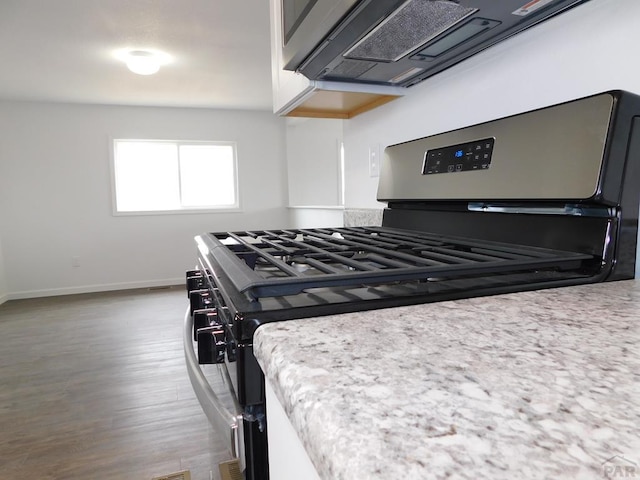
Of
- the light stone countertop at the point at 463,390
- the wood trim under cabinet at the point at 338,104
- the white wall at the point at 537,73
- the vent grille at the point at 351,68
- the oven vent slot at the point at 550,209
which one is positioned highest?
the vent grille at the point at 351,68

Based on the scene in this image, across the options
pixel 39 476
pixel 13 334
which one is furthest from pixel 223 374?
pixel 13 334

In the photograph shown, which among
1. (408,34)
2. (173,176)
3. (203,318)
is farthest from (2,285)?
(408,34)

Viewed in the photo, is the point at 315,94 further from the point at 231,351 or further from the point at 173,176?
the point at 173,176

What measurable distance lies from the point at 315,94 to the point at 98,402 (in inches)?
77.3

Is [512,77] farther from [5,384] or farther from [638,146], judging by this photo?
[5,384]

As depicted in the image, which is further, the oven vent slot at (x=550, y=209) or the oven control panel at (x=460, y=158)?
the oven control panel at (x=460, y=158)

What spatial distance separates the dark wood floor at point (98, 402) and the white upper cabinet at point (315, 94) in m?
1.13

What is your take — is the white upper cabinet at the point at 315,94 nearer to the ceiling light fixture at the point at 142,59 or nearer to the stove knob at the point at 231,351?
the stove knob at the point at 231,351

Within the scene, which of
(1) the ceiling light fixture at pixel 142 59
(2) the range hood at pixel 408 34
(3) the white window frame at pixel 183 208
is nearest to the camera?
(2) the range hood at pixel 408 34

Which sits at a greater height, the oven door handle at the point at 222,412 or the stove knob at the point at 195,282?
the stove knob at the point at 195,282

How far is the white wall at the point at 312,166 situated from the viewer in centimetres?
561

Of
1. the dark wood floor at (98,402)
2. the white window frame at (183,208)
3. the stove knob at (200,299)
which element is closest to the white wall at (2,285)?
the dark wood floor at (98,402)

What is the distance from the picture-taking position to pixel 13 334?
3.40 metres

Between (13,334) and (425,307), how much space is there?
403cm
